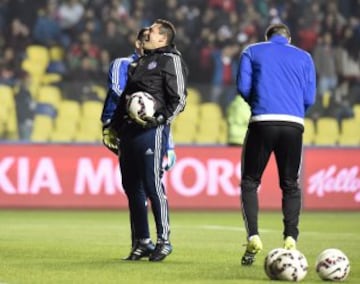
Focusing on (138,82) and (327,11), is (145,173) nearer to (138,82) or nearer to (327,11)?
(138,82)

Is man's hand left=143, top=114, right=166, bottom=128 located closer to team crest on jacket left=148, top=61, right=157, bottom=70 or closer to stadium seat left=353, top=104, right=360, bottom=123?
team crest on jacket left=148, top=61, right=157, bottom=70

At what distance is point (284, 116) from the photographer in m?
11.1

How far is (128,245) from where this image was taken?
1385 centimetres

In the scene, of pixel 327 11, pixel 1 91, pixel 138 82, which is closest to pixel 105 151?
pixel 1 91

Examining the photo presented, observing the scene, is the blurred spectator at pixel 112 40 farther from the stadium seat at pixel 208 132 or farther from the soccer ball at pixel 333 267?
the soccer ball at pixel 333 267

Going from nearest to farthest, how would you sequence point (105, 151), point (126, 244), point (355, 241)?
point (126, 244) → point (355, 241) → point (105, 151)

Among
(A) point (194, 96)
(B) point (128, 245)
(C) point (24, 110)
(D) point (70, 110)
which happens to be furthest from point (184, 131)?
(B) point (128, 245)

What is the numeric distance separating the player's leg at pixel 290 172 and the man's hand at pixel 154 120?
1.13 meters

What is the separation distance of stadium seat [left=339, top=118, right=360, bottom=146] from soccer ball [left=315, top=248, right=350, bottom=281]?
554 inches

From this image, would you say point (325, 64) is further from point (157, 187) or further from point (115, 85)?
point (157, 187)

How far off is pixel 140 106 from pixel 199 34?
14520 millimetres

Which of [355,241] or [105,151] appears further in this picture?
[105,151]

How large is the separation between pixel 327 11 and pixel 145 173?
50.8ft

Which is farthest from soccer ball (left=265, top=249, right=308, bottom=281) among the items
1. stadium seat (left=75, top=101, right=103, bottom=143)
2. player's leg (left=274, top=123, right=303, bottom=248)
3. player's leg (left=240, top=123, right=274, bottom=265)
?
stadium seat (left=75, top=101, right=103, bottom=143)
